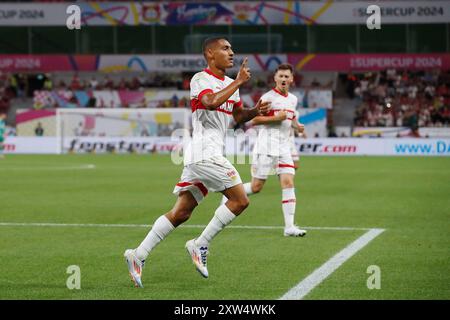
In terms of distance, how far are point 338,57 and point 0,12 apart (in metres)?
20.1

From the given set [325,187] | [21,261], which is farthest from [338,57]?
[21,261]

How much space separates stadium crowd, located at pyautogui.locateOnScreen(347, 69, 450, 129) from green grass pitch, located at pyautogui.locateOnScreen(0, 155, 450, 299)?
2117 cm

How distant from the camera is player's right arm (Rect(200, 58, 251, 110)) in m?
8.70

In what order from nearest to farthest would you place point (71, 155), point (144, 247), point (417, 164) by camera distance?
point (144, 247) → point (417, 164) → point (71, 155)

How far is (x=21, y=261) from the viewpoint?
34.4 feet

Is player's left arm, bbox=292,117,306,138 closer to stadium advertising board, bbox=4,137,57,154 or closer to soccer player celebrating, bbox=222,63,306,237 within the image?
soccer player celebrating, bbox=222,63,306,237

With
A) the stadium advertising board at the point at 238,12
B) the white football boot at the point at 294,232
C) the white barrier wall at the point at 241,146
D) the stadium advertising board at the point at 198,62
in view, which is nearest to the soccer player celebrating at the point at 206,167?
the white football boot at the point at 294,232

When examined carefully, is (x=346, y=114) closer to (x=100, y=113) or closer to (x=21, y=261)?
(x=100, y=113)

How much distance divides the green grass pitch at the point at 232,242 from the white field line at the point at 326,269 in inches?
3.6

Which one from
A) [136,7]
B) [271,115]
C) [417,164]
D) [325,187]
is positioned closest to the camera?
[271,115]

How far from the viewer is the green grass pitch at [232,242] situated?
8.63 meters

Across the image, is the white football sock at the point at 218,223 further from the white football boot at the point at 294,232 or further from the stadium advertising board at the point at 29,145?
the stadium advertising board at the point at 29,145

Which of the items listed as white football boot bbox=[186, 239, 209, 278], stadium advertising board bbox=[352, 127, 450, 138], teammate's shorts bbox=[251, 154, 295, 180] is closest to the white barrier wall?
stadium advertising board bbox=[352, 127, 450, 138]

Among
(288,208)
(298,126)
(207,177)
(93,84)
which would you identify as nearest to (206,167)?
(207,177)
